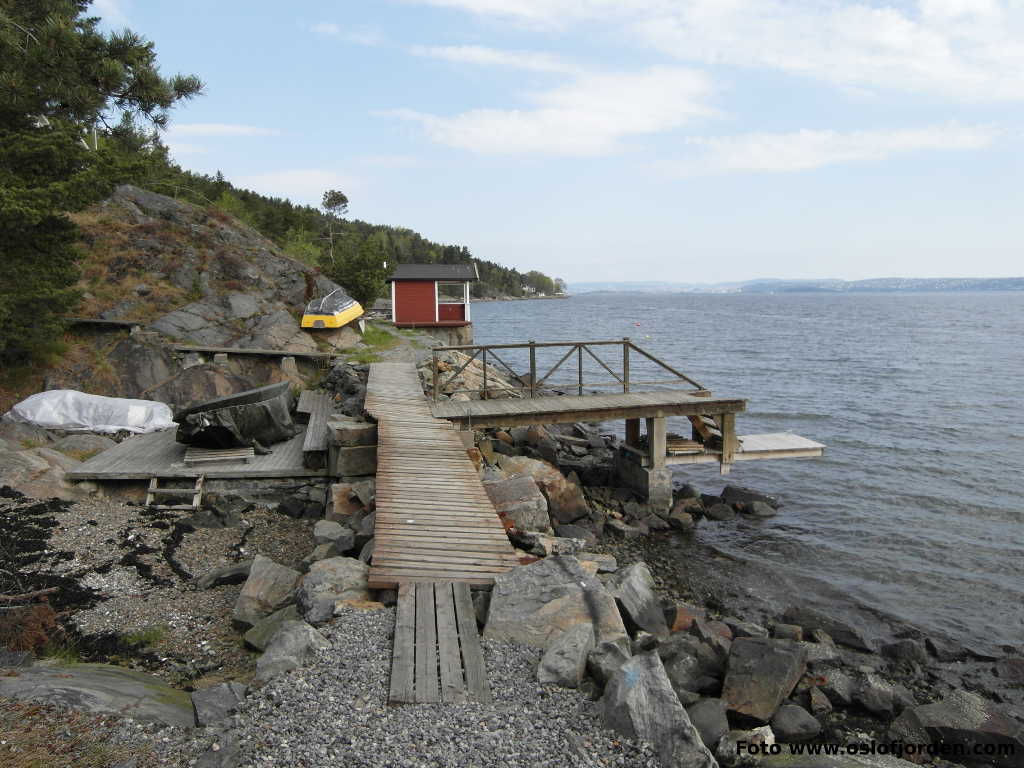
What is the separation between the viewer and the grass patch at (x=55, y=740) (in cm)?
371

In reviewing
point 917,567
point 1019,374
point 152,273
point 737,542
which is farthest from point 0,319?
point 1019,374

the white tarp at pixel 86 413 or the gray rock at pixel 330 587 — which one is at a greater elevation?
the white tarp at pixel 86 413

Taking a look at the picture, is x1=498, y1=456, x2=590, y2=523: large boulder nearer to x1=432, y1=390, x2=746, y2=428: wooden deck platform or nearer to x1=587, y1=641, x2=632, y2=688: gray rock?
x1=432, y1=390, x2=746, y2=428: wooden deck platform

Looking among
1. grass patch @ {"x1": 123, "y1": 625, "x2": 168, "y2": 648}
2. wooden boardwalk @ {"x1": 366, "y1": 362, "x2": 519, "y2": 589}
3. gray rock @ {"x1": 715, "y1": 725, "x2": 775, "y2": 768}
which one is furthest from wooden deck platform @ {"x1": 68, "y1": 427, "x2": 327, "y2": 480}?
gray rock @ {"x1": 715, "y1": 725, "x2": 775, "y2": 768}

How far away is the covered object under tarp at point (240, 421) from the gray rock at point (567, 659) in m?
8.90

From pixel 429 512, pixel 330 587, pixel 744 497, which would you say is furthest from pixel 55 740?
pixel 744 497

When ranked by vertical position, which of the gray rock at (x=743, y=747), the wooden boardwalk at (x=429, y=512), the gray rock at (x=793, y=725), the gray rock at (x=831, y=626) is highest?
the wooden boardwalk at (x=429, y=512)

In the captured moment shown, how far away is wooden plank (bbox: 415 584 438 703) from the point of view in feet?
14.8

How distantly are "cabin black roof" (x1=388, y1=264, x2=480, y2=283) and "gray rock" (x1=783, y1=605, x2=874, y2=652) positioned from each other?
937 inches

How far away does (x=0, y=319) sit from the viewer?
13562 millimetres

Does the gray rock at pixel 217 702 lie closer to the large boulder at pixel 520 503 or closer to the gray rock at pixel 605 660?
the gray rock at pixel 605 660

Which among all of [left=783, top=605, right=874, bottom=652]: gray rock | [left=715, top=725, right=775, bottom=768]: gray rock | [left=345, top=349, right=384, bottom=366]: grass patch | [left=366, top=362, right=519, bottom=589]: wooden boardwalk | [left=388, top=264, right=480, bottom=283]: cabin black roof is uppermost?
[left=388, top=264, right=480, bottom=283]: cabin black roof

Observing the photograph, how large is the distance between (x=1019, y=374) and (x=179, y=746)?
1791 inches

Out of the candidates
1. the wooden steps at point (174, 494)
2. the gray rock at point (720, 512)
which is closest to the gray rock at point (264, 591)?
the wooden steps at point (174, 494)
